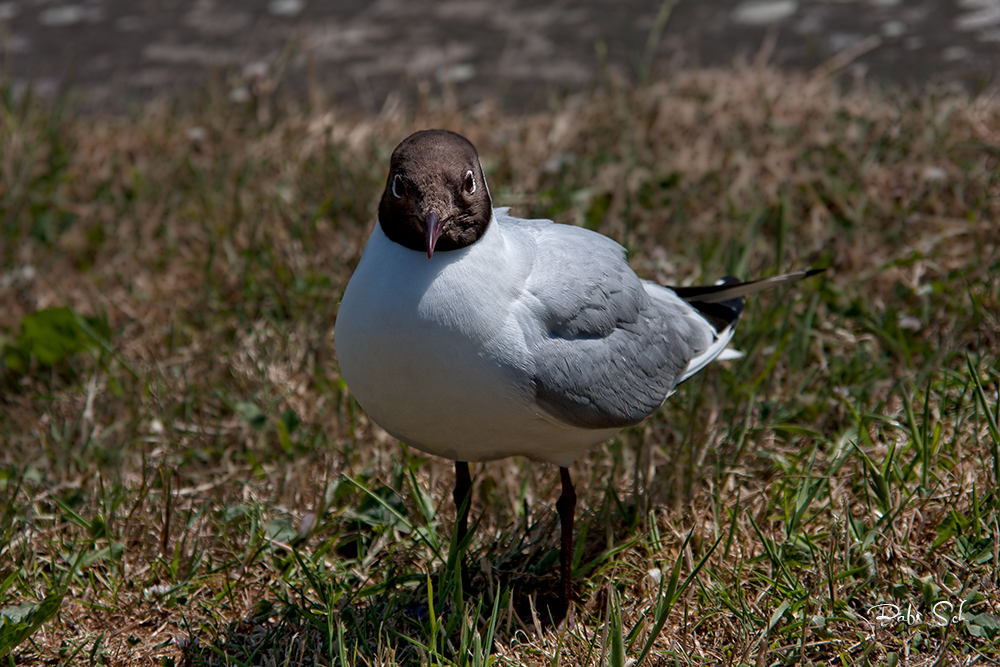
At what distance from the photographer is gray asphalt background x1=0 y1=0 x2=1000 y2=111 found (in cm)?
497

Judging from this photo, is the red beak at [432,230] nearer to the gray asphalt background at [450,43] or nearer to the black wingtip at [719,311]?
the black wingtip at [719,311]

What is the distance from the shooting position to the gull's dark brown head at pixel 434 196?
2.23 metres

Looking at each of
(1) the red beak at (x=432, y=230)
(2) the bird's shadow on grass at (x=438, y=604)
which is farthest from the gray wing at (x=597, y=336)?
(2) the bird's shadow on grass at (x=438, y=604)

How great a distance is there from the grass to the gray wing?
359mm

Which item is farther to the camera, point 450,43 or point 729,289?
point 450,43

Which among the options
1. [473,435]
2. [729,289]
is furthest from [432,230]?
[729,289]

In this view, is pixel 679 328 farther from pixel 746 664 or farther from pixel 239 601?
pixel 239 601

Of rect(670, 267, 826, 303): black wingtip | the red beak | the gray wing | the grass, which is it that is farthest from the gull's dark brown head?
rect(670, 267, 826, 303): black wingtip

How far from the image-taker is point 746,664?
228 centimetres

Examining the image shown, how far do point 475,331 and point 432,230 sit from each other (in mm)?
247

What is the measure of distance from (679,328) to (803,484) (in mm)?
558

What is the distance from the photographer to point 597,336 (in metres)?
2.53

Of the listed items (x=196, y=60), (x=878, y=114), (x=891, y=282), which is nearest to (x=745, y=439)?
(x=891, y=282)

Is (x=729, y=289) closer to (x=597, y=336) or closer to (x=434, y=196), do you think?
(x=597, y=336)
